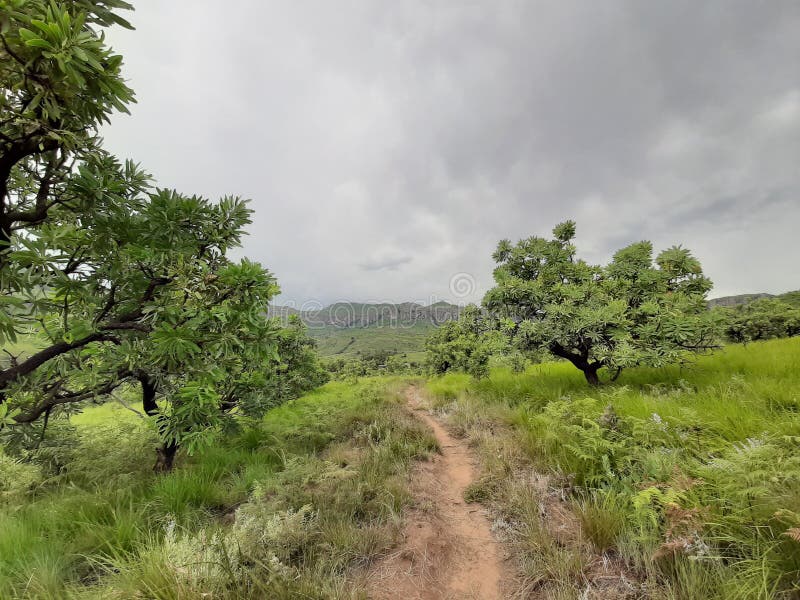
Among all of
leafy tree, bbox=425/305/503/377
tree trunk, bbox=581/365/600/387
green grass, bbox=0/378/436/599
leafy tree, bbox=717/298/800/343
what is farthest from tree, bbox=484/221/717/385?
leafy tree, bbox=717/298/800/343

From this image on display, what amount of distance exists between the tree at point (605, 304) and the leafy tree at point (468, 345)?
2.74ft

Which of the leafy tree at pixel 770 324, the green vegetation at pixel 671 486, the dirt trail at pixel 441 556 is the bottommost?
the dirt trail at pixel 441 556

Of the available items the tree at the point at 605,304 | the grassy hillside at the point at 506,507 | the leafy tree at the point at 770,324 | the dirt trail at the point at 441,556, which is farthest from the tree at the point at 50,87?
the leafy tree at the point at 770,324

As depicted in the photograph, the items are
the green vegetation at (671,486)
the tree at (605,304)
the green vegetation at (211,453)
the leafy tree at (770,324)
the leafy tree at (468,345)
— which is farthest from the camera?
the leafy tree at (770,324)

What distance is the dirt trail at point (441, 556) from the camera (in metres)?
3.36

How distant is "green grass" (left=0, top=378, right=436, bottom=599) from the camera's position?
9.67 feet

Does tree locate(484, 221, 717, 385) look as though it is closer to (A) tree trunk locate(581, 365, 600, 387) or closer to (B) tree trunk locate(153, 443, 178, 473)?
(A) tree trunk locate(581, 365, 600, 387)

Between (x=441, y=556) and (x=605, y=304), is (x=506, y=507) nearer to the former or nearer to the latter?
(x=441, y=556)

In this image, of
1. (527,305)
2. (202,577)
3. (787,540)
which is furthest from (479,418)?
(202,577)

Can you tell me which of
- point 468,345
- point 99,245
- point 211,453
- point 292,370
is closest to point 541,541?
point 99,245

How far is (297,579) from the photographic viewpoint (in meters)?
3.09

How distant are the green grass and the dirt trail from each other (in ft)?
0.99

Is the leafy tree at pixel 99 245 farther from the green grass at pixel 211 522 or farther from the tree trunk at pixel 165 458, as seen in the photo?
the tree trunk at pixel 165 458

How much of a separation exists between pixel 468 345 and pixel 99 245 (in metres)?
17.3
